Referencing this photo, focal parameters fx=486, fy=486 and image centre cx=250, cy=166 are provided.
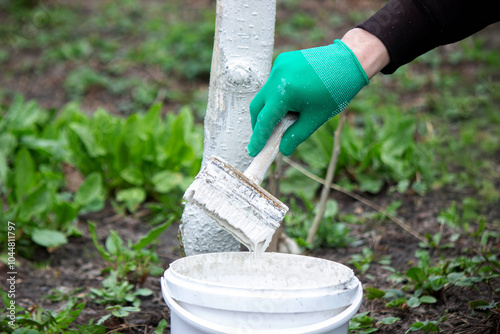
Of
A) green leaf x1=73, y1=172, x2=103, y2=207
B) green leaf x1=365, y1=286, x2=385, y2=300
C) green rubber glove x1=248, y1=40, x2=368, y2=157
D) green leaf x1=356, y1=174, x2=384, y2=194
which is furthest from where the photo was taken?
green leaf x1=356, y1=174, x2=384, y2=194

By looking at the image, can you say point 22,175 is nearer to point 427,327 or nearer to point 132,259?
point 132,259

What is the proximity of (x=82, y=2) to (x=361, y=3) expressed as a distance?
3.41 m

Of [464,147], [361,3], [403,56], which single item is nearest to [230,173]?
[403,56]

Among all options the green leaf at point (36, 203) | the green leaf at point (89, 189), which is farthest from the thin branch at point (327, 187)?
the green leaf at point (36, 203)

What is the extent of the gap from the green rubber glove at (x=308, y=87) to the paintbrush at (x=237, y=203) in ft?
0.65

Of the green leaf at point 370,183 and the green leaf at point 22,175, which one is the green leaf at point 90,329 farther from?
the green leaf at point 370,183

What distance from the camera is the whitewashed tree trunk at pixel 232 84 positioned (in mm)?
1529

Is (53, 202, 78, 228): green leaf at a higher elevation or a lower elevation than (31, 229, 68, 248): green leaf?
higher

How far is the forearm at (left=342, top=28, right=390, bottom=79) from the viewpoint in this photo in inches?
55.1

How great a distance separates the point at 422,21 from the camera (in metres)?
1.40

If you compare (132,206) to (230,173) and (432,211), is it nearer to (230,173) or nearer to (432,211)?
(230,173)

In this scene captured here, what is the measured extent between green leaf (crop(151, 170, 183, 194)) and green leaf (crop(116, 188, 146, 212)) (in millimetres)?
87

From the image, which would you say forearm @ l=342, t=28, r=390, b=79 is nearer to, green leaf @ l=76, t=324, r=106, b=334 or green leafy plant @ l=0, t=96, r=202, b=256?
green leaf @ l=76, t=324, r=106, b=334

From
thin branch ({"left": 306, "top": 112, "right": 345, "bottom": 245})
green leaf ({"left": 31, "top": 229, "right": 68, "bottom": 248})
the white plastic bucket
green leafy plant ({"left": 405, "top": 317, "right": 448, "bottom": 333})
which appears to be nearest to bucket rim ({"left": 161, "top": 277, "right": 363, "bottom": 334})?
the white plastic bucket
